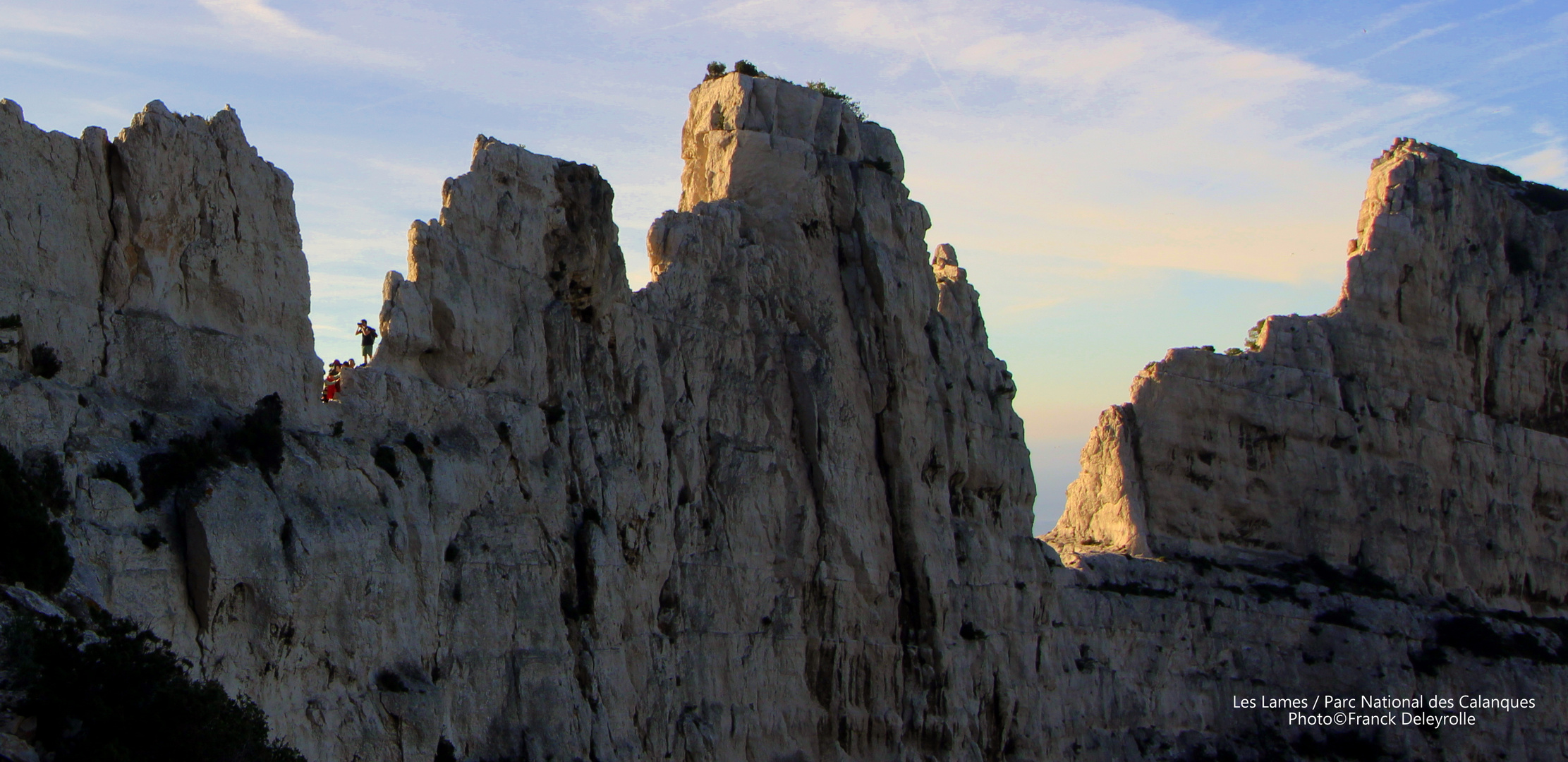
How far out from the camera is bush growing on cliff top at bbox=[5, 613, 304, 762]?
23.0 metres

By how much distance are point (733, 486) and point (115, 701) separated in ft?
86.6

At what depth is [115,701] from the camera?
79.2 feet

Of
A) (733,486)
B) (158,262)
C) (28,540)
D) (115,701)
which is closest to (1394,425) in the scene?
(733,486)

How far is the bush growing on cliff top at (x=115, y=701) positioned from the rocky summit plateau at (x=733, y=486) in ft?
0.27

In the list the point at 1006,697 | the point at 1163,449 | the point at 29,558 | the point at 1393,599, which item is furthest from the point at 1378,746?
the point at 29,558

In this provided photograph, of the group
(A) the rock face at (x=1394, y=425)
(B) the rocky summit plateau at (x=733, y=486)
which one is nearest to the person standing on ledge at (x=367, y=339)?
(B) the rocky summit plateau at (x=733, y=486)

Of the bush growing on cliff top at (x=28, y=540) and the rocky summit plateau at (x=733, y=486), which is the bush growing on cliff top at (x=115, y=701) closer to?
the rocky summit plateau at (x=733, y=486)

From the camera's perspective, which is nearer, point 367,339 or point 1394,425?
point 367,339

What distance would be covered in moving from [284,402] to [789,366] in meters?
20.0

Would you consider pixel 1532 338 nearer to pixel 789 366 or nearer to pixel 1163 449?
pixel 1163 449

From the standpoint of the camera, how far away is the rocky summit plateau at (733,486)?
31.3 metres

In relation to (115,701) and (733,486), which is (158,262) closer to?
(115,701)

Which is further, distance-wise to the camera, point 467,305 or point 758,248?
point 758,248

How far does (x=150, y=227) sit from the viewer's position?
33250 millimetres
